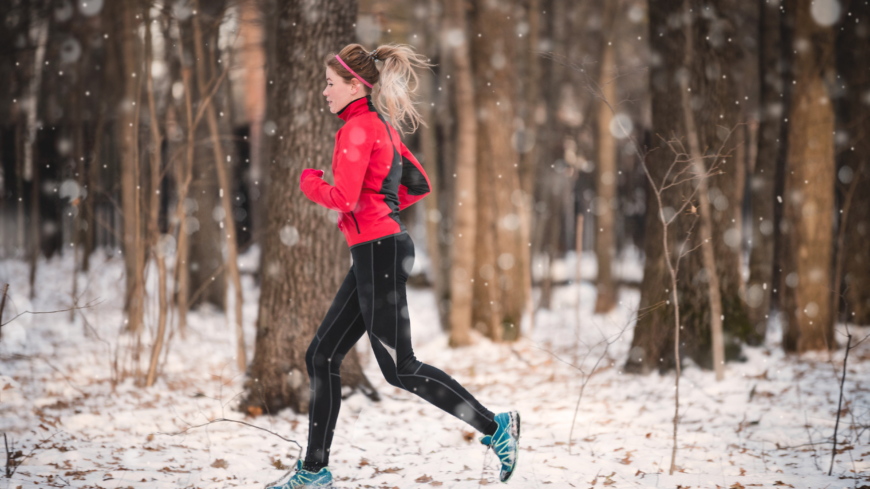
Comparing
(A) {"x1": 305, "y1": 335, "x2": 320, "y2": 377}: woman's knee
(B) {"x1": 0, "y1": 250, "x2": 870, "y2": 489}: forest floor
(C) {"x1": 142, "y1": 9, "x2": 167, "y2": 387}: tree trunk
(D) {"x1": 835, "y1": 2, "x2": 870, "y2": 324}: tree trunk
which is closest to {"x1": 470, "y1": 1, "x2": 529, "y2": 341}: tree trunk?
(B) {"x1": 0, "y1": 250, "x2": 870, "y2": 489}: forest floor

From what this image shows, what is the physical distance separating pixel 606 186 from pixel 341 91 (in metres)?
8.11

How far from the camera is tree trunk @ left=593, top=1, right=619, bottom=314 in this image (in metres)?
9.76

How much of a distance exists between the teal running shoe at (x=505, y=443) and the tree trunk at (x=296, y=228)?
5.72 feet

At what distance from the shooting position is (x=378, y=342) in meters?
2.62

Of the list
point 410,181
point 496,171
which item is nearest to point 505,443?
point 410,181

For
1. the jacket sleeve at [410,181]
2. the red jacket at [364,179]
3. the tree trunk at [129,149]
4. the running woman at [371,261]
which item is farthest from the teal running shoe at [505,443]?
the tree trunk at [129,149]

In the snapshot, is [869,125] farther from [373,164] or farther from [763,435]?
[373,164]

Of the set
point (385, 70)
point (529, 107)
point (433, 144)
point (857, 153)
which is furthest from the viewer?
point (529, 107)

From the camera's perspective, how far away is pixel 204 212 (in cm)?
985

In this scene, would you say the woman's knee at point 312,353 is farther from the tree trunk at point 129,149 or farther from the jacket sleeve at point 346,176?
the tree trunk at point 129,149

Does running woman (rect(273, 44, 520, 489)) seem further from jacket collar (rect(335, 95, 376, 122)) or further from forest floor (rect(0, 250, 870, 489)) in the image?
forest floor (rect(0, 250, 870, 489))

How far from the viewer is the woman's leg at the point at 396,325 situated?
2.57 m

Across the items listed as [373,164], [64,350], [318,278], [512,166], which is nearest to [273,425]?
[318,278]

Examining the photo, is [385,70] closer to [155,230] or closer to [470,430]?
[470,430]
